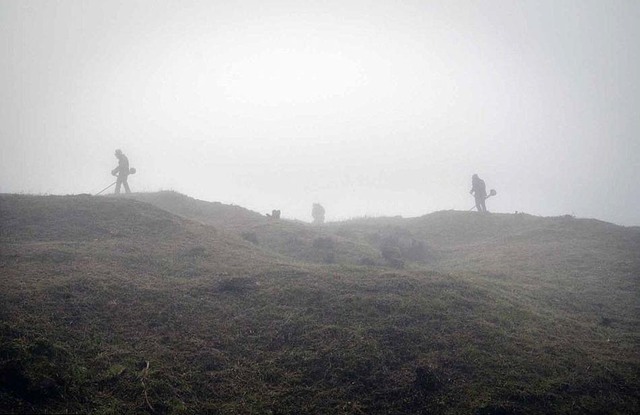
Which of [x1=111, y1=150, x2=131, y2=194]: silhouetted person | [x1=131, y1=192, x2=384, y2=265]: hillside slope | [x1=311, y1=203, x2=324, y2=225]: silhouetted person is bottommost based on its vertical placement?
[x1=131, y1=192, x2=384, y2=265]: hillside slope

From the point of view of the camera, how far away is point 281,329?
9852mm

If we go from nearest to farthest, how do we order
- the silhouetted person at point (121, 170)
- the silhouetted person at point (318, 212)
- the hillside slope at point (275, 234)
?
the hillside slope at point (275, 234), the silhouetted person at point (121, 170), the silhouetted person at point (318, 212)

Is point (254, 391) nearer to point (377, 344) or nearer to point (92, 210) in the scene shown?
point (377, 344)

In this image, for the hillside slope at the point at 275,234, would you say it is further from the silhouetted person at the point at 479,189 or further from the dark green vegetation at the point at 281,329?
the silhouetted person at the point at 479,189

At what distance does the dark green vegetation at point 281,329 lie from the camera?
7.21m

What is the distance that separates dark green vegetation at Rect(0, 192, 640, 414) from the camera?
23.7 feet

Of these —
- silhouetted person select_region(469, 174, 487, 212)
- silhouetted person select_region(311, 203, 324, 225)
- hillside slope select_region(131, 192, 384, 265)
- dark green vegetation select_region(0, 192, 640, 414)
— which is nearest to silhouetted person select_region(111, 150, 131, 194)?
hillside slope select_region(131, 192, 384, 265)

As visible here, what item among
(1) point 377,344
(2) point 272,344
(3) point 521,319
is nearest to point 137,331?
(2) point 272,344

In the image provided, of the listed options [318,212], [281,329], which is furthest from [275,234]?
[318,212]

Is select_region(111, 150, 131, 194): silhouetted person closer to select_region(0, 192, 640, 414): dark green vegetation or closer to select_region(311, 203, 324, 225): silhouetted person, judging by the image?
select_region(0, 192, 640, 414): dark green vegetation

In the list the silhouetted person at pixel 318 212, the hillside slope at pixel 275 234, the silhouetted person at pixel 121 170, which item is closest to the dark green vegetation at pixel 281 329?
the hillside slope at pixel 275 234

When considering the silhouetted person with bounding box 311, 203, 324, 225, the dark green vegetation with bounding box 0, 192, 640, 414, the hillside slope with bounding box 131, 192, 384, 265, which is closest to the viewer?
the dark green vegetation with bounding box 0, 192, 640, 414

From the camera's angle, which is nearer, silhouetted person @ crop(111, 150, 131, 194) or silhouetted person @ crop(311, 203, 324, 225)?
silhouetted person @ crop(111, 150, 131, 194)

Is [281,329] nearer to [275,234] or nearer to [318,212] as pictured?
[275,234]
